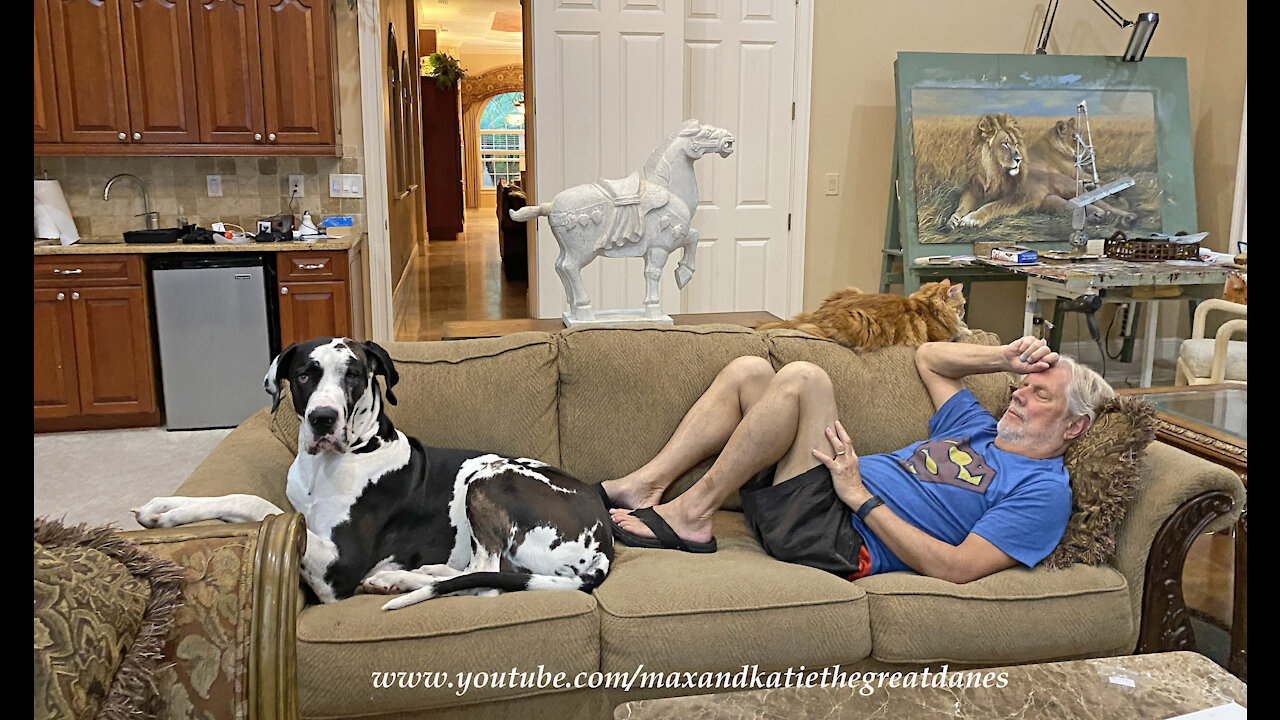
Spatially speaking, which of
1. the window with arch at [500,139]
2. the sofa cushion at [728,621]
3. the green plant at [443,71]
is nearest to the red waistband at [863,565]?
the sofa cushion at [728,621]

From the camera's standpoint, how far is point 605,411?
2.52m

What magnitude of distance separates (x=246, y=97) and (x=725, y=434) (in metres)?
3.46

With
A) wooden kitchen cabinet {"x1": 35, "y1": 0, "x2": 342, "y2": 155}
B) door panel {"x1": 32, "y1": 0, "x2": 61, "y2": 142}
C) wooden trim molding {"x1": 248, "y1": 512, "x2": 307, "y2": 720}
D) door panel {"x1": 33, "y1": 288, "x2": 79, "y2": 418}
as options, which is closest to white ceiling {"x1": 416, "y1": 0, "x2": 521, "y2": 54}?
wooden kitchen cabinet {"x1": 35, "y1": 0, "x2": 342, "y2": 155}

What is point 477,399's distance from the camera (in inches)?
95.9

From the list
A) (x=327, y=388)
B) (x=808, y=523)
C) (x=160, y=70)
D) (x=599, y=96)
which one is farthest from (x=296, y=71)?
(x=808, y=523)

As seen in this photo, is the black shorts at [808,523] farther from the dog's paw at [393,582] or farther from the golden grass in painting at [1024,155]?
the golden grass in painting at [1024,155]

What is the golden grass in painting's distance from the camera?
16.5 feet

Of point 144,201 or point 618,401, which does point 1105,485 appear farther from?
point 144,201

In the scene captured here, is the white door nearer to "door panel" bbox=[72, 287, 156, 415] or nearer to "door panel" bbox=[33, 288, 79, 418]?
"door panel" bbox=[72, 287, 156, 415]

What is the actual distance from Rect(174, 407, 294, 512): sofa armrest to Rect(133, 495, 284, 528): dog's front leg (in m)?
0.10

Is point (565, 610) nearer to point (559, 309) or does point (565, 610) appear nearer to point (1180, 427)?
point (1180, 427)

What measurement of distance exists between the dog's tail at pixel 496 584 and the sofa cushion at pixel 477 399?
51 centimetres

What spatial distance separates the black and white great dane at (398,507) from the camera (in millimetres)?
1927
